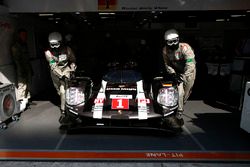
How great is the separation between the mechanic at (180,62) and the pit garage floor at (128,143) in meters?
0.57

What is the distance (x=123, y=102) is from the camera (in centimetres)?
414

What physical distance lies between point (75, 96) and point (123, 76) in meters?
1.01

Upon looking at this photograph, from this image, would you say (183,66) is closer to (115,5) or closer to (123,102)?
(123,102)

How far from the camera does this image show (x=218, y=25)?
11.3 m

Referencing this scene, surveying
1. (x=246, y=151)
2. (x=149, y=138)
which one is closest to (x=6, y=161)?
(x=149, y=138)

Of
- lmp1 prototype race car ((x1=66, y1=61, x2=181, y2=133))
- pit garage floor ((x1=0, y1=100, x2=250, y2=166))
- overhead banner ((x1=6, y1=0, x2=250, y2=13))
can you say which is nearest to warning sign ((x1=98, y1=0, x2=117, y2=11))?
overhead banner ((x1=6, y1=0, x2=250, y2=13))

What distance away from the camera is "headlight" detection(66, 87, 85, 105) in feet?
13.9

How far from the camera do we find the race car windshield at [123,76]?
4.75 m

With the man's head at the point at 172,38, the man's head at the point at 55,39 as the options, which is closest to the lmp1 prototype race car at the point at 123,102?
the man's head at the point at 172,38

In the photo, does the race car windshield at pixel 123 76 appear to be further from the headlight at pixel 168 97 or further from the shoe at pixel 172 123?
the shoe at pixel 172 123

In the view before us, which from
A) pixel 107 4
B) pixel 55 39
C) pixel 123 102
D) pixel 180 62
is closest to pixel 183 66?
pixel 180 62

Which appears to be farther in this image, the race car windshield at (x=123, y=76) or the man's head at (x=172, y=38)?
the man's head at (x=172, y=38)

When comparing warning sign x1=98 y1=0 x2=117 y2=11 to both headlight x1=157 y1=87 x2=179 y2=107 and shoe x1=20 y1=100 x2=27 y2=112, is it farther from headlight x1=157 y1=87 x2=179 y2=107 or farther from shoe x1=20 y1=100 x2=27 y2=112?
shoe x1=20 y1=100 x2=27 y2=112

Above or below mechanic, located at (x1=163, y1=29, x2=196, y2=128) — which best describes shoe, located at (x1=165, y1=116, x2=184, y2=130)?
below
